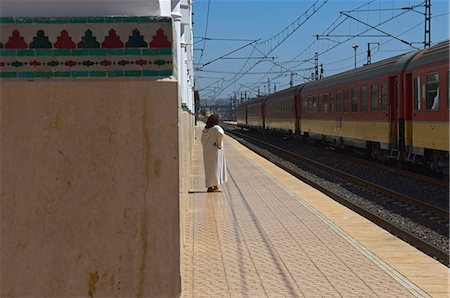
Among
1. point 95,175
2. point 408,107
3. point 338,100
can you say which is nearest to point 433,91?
point 408,107

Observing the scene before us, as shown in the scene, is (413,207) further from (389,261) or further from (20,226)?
(20,226)

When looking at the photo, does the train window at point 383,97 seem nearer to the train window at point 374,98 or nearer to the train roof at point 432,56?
the train window at point 374,98

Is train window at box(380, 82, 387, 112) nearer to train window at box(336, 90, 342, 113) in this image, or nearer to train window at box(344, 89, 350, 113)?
train window at box(344, 89, 350, 113)

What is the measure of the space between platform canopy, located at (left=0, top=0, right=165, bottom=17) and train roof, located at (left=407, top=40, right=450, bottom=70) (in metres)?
10.8

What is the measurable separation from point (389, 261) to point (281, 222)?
275 centimetres

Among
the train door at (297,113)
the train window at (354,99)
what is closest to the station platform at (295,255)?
the train window at (354,99)

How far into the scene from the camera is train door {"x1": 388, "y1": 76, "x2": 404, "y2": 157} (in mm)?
17859

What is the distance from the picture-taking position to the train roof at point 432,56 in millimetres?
14250

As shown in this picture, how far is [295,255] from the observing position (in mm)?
7352

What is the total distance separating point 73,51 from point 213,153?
9.10 m

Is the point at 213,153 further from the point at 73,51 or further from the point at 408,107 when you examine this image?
the point at 73,51

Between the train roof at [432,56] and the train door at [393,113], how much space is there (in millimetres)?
1315

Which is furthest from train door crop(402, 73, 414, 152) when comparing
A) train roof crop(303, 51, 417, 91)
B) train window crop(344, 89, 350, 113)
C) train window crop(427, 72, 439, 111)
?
train window crop(344, 89, 350, 113)

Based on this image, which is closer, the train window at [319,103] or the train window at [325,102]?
the train window at [325,102]
